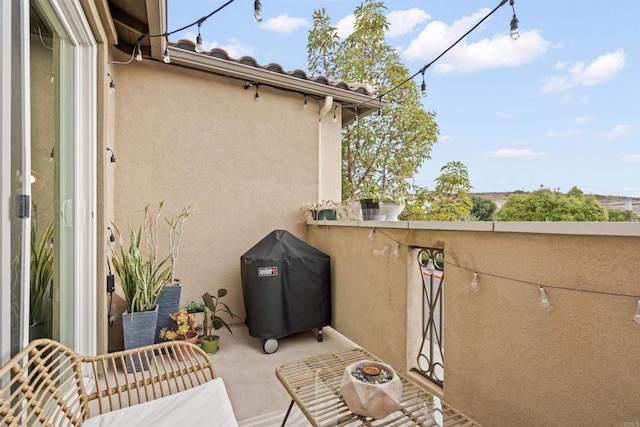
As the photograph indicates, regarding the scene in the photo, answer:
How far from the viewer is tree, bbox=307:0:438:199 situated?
655 cm

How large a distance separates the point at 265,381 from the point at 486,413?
1432 mm

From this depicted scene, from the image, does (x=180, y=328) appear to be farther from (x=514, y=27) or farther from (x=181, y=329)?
(x=514, y=27)

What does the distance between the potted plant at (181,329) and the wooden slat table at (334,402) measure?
1.39m

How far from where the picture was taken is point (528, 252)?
5.05ft

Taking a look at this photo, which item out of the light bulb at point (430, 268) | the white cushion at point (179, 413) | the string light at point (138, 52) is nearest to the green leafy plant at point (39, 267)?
the white cushion at point (179, 413)

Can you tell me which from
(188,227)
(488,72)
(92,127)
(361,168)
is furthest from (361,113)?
(488,72)

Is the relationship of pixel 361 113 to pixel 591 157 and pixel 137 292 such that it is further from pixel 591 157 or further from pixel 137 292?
pixel 591 157

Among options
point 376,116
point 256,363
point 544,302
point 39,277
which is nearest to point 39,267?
point 39,277

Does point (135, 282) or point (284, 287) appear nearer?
point (135, 282)

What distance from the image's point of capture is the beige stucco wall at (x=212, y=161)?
3193mm

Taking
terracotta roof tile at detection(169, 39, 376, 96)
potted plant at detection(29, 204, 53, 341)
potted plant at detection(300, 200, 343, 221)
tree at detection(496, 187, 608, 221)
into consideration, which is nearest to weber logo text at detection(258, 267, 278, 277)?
potted plant at detection(300, 200, 343, 221)

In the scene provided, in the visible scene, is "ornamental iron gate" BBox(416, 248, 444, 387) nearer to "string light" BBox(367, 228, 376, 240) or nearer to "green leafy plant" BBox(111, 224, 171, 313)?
"string light" BBox(367, 228, 376, 240)

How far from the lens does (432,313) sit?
90.0 inches

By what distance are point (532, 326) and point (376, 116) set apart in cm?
578
